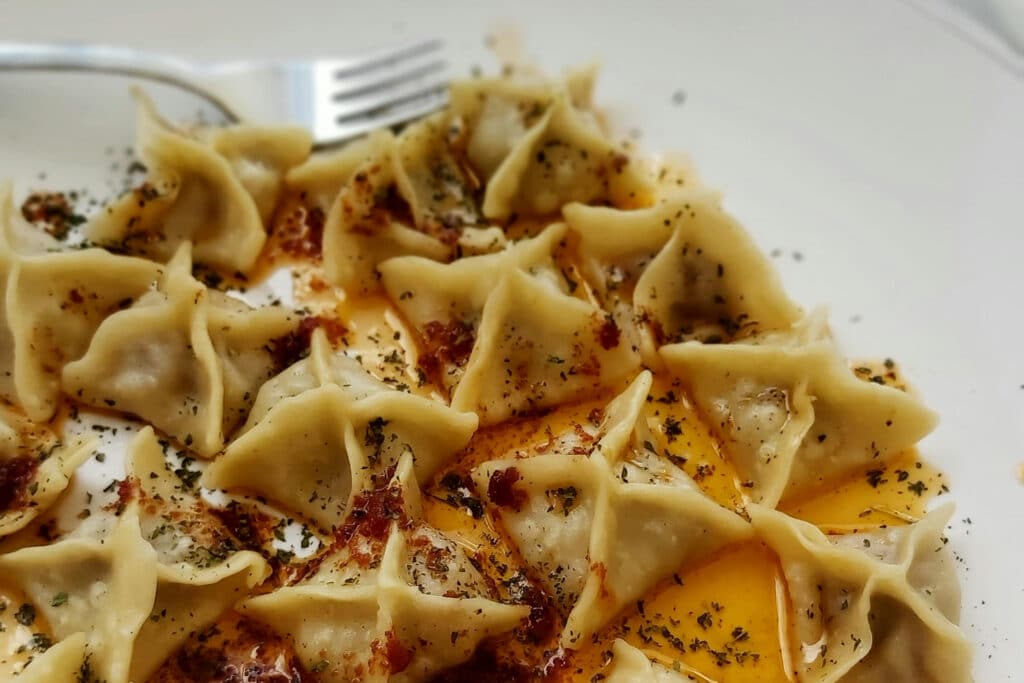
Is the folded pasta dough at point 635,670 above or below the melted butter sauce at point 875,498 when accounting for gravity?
below

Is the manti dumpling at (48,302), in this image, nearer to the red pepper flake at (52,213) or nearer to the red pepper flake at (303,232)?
the red pepper flake at (52,213)

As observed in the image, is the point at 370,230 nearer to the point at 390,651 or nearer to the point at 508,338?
the point at 508,338

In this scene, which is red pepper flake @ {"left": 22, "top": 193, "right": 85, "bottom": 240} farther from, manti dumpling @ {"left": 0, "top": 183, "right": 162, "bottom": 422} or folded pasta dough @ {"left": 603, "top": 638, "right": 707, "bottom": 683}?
folded pasta dough @ {"left": 603, "top": 638, "right": 707, "bottom": 683}

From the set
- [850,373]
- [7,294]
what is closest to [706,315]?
[850,373]

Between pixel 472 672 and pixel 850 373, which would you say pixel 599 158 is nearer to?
pixel 850 373

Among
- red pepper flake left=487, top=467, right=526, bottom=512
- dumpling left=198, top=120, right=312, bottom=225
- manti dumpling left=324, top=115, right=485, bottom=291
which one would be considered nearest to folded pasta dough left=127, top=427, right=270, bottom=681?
red pepper flake left=487, top=467, right=526, bottom=512

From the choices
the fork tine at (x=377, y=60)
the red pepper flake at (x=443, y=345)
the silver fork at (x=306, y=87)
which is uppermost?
the fork tine at (x=377, y=60)

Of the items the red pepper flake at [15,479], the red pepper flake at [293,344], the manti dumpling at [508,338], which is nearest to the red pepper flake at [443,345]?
the manti dumpling at [508,338]
